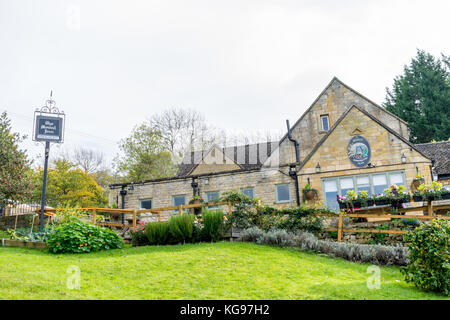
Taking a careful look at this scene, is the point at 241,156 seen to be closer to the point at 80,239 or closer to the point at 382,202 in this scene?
the point at 382,202

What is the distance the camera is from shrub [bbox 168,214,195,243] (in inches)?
485

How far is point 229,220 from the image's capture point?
12922 mm

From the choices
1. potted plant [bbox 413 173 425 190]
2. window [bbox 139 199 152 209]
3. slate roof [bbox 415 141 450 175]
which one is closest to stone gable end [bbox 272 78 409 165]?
slate roof [bbox 415 141 450 175]

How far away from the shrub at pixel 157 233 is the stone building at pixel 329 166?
4994 millimetres

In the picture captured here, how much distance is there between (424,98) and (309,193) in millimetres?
24692

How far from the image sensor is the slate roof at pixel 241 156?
97.5ft

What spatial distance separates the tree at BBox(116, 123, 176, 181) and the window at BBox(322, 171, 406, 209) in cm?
1695

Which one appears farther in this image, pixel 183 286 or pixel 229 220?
pixel 229 220

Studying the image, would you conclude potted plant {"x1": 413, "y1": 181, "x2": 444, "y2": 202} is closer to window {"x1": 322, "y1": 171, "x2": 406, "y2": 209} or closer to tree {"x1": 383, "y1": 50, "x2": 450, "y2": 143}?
window {"x1": 322, "y1": 171, "x2": 406, "y2": 209}

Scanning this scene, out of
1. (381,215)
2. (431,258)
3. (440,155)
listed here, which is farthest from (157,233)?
(440,155)

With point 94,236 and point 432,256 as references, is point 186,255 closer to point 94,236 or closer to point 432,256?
point 94,236
